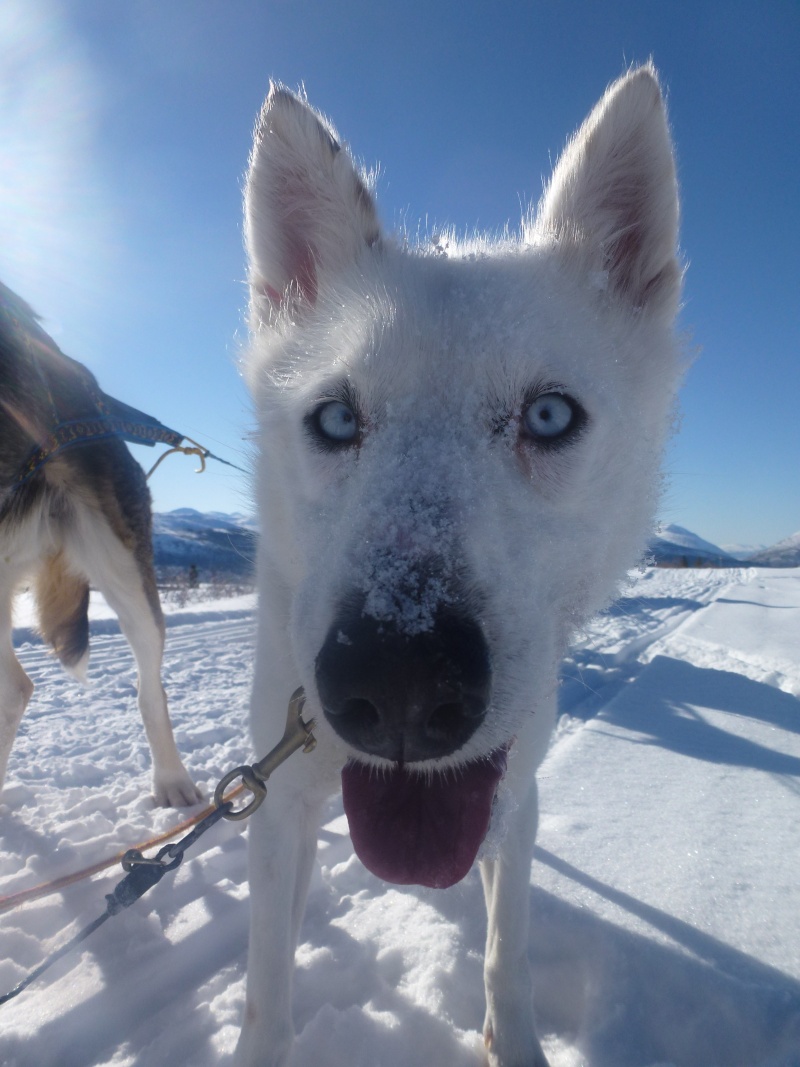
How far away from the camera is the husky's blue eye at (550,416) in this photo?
4.07 feet

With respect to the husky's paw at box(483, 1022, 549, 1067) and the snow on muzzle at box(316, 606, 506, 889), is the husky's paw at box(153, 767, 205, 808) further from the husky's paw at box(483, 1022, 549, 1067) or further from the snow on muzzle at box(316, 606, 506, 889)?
the snow on muzzle at box(316, 606, 506, 889)

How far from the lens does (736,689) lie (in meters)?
4.24

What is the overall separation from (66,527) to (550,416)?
7.98 feet

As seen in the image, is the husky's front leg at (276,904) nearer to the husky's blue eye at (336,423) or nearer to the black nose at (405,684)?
the black nose at (405,684)

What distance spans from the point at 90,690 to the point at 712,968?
14.3 ft

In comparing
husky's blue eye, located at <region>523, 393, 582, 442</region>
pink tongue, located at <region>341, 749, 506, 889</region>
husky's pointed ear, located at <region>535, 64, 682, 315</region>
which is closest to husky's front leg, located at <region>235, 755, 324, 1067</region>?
pink tongue, located at <region>341, 749, 506, 889</region>

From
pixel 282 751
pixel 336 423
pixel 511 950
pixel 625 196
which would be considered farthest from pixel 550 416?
pixel 511 950

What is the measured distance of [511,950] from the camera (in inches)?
58.7

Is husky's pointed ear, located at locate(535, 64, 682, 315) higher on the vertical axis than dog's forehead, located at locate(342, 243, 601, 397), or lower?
higher

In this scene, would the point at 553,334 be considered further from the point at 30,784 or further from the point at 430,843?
the point at 30,784

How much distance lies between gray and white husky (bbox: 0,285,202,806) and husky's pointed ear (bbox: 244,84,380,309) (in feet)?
4.01

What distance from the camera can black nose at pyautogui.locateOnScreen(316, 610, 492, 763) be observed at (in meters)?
0.84

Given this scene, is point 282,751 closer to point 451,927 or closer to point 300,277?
point 451,927

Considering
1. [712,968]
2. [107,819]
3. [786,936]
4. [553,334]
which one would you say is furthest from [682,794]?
[107,819]
